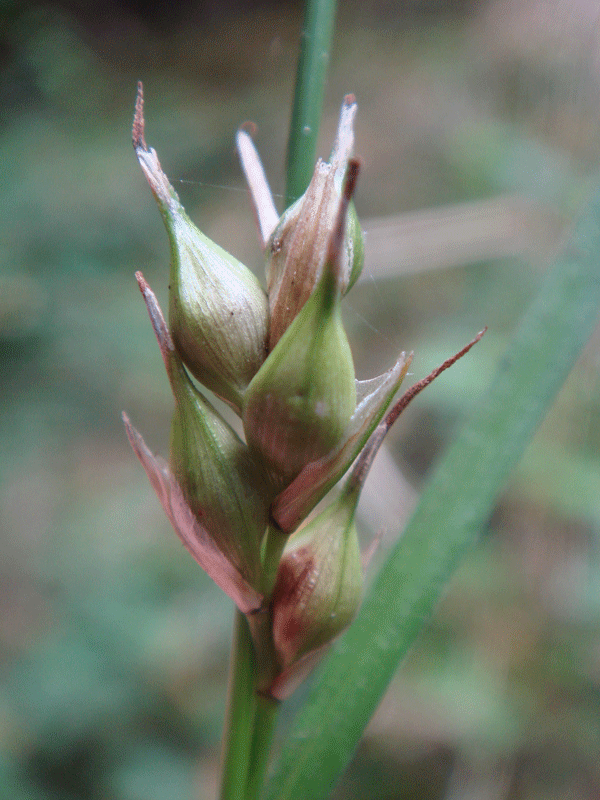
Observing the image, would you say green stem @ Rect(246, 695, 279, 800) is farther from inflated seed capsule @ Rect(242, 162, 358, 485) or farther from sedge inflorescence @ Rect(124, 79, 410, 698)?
inflated seed capsule @ Rect(242, 162, 358, 485)

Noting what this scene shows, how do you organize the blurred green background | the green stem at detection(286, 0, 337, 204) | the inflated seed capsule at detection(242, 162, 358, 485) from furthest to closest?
the blurred green background, the green stem at detection(286, 0, 337, 204), the inflated seed capsule at detection(242, 162, 358, 485)

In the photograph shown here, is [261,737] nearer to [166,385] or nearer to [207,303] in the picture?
[207,303]

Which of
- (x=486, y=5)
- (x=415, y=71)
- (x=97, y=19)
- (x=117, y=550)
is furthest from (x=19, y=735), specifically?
(x=486, y=5)

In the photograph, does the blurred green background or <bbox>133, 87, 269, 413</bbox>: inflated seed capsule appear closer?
<bbox>133, 87, 269, 413</bbox>: inflated seed capsule

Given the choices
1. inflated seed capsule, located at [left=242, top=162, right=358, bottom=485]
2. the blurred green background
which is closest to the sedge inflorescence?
inflated seed capsule, located at [left=242, top=162, right=358, bottom=485]

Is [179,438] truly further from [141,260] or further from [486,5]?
[486,5]

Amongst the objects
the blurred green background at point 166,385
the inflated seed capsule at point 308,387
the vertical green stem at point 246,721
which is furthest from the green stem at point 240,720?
the blurred green background at point 166,385

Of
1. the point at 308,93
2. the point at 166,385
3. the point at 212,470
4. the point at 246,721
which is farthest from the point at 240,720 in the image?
the point at 166,385
